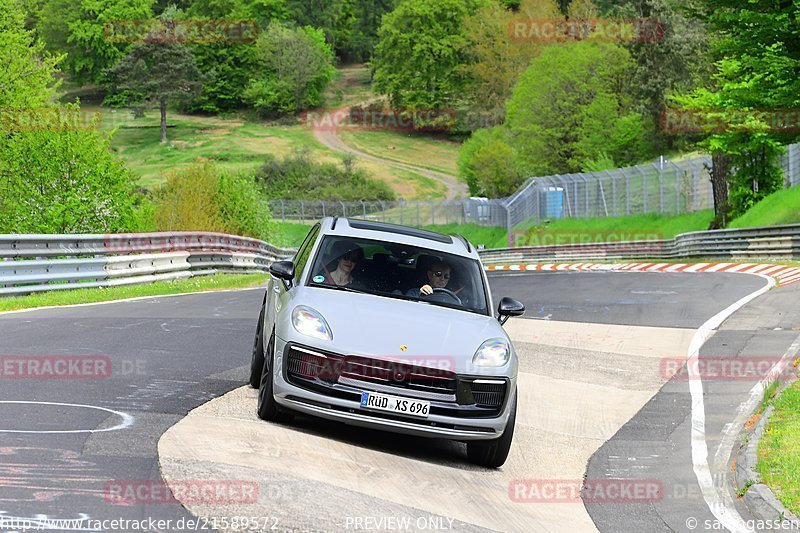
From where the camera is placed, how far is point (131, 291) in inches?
895

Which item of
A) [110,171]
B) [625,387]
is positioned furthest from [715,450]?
[110,171]

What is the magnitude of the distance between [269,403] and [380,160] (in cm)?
11716

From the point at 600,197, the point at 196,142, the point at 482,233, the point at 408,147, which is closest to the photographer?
the point at 600,197

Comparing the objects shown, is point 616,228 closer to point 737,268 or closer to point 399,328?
point 737,268

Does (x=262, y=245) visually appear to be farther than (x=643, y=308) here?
Yes

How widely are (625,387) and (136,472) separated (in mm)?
7137

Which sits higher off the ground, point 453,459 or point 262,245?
point 453,459

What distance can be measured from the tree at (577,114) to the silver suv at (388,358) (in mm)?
69049

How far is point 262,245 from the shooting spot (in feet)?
132

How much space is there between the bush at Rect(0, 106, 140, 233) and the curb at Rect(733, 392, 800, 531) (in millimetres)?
22213

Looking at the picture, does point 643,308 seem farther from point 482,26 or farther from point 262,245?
point 482,26

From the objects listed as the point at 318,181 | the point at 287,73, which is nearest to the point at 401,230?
the point at 318,181

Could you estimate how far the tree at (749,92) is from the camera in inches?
1218

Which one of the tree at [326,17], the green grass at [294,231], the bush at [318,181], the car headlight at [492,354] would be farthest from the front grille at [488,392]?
the tree at [326,17]
